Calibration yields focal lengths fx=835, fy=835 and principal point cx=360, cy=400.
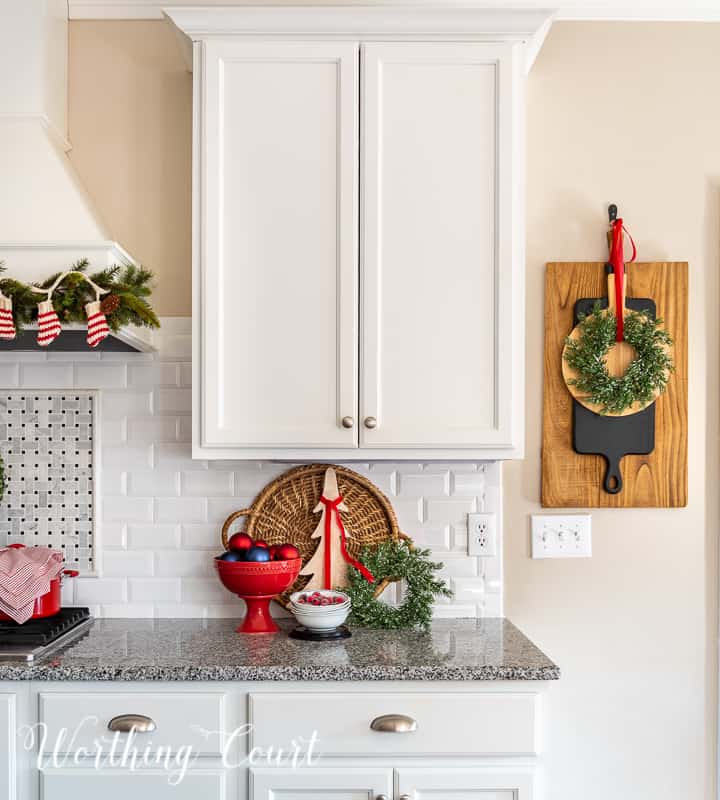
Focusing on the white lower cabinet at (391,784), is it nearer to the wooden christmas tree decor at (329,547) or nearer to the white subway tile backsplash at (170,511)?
the wooden christmas tree decor at (329,547)

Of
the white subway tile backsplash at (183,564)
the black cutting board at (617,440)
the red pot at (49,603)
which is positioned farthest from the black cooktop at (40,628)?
the black cutting board at (617,440)

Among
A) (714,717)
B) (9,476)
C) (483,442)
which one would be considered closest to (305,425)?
(483,442)

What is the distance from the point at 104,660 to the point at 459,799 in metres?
0.85

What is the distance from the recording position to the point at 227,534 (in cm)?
235

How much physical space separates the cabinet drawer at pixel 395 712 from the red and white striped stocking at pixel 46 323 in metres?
0.92

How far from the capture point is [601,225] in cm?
240

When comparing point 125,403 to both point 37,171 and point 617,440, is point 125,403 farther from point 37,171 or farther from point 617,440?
point 617,440

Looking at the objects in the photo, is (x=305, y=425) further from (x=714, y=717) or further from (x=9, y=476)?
(x=714, y=717)

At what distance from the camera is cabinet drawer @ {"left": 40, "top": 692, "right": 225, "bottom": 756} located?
1.82 meters

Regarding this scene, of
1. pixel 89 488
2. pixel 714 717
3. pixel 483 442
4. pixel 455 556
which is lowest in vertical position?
pixel 714 717

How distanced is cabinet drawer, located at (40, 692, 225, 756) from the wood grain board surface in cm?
112

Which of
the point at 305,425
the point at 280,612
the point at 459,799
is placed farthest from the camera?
the point at 280,612

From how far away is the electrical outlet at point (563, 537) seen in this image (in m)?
2.39

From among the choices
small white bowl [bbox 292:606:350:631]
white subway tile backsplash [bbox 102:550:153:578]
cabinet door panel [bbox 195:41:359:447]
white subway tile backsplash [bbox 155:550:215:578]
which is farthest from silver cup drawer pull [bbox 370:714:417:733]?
white subway tile backsplash [bbox 102:550:153:578]
